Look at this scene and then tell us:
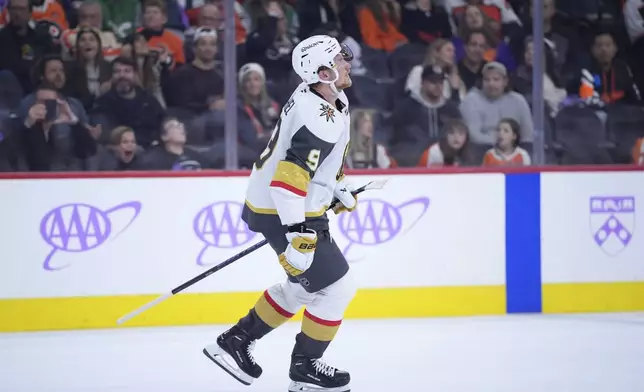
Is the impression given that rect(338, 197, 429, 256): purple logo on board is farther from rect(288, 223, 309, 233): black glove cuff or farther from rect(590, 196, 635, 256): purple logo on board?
rect(288, 223, 309, 233): black glove cuff

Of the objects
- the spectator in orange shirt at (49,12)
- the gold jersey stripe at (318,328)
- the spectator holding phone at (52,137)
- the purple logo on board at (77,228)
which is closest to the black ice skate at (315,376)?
the gold jersey stripe at (318,328)

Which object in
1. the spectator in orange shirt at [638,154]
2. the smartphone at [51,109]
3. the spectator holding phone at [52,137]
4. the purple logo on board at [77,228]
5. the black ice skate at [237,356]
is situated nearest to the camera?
the black ice skate at [237,356]

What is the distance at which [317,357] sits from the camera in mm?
3727

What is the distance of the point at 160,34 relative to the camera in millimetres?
6492

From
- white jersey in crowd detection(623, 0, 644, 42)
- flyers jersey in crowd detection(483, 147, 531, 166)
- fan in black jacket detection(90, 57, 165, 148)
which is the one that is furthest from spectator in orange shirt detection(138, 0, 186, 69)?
white jersey in crowd detection(623, 0, 644, 42)

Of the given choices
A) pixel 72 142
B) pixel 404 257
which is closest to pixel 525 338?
pixel 404 257

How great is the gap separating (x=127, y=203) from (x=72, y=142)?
2.28 ft

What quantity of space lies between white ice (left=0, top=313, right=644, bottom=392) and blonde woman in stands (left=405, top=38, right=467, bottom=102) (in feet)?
5.53

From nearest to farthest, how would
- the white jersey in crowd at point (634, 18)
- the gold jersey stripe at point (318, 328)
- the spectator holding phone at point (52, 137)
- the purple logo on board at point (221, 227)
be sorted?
the gold jersey stripe at point (318, 328)
the purple logo on board at point (221, 227)
the spectator holding phone at point (52, 137)
the white jersey in crowd at point (634, 18)

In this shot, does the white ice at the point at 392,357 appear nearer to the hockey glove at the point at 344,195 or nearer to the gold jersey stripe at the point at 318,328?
the gold jersey stripe at the point at 318,328

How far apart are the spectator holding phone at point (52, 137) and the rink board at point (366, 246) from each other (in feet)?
1.41

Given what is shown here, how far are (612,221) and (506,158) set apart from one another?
2.40ft

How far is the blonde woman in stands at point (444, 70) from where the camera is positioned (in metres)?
6.66

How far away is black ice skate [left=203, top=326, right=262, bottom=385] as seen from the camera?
3840 mm
